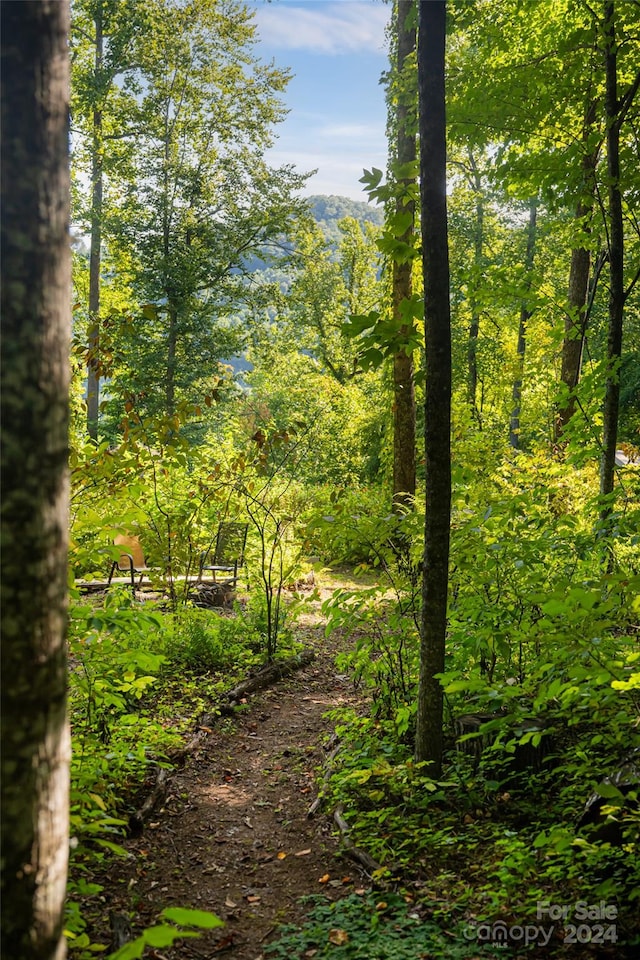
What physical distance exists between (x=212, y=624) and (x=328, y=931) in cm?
478

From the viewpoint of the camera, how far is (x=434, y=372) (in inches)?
157

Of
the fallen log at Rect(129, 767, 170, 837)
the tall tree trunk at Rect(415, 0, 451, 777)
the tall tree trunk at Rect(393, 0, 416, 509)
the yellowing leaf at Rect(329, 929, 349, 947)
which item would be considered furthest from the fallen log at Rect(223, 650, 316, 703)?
the yellowing leaf at Rect(329, 929, 349, 947)

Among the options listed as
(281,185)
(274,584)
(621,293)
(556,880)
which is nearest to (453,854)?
(556,880)

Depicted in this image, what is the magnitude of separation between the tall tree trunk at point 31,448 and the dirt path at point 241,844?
1.87 metres

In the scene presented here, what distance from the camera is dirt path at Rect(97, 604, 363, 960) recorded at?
10.9ft

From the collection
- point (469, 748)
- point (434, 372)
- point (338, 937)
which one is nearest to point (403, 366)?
point (434, 372)

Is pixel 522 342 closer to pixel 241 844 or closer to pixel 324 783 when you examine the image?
pixel 324 783

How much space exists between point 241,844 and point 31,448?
3605mm

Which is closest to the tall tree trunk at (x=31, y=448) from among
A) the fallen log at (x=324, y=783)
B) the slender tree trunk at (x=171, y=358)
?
the fallen log at (x=324, y=783)

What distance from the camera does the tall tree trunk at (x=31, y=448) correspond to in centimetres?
150

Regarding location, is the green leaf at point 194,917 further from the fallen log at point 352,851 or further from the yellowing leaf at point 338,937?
the fallen log at point 352,851

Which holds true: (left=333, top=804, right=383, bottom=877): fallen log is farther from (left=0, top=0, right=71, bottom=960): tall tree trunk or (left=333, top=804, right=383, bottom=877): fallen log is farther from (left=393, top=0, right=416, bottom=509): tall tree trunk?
(left=393, top=0, right=416, bottom=509): tall tree trunk

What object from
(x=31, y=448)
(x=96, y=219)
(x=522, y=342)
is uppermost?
(x=96, y=219)

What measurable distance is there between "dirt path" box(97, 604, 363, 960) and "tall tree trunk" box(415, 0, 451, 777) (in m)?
0.96
